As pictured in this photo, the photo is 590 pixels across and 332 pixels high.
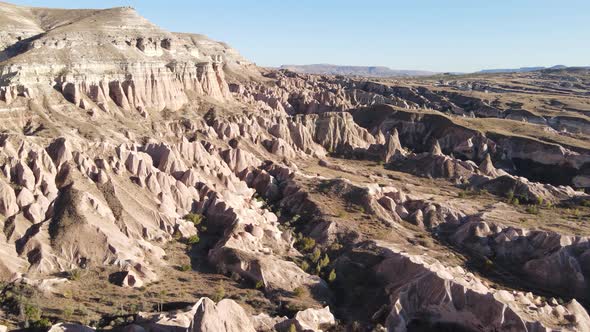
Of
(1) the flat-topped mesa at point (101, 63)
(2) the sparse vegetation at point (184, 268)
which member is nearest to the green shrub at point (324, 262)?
(2) the sparse vegetation at point (184, 268)

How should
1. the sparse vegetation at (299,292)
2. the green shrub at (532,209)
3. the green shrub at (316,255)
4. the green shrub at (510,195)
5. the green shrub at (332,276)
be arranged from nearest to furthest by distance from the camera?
the sparse vegetation at (299,292), the green shrub at (332,276), the green shrub at (316,255), the green shrub at (532,209), the green shrub at (510,195)

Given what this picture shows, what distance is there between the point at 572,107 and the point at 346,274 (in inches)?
4200

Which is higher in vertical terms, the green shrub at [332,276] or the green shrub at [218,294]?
the green shrub at [218,294]

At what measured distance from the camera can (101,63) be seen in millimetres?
73562

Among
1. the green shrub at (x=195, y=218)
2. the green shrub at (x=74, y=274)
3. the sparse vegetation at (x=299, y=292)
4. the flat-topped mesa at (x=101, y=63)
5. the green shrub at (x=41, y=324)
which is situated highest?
the flat-topped mesa at (x=101, y=63)

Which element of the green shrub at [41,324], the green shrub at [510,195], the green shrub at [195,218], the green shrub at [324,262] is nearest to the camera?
the green shrub at [41,324]

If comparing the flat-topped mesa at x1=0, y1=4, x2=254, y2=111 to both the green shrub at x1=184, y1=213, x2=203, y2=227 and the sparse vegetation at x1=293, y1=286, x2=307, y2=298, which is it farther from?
the sparse vegetation at x1=293, y1=286, x2=307, y2=298

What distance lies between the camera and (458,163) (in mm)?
68500

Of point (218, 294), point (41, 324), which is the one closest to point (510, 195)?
point (218, 294)

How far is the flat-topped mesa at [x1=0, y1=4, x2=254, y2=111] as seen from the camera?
2522 inches

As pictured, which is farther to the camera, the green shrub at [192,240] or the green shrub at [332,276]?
the green shrub at [192,240]

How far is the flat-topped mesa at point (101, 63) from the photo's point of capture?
6406 cm

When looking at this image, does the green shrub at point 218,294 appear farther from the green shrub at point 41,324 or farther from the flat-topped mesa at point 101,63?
the flat-topped mesa at point 101,63

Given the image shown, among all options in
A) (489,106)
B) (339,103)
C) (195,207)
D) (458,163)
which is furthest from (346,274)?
(489,106)
